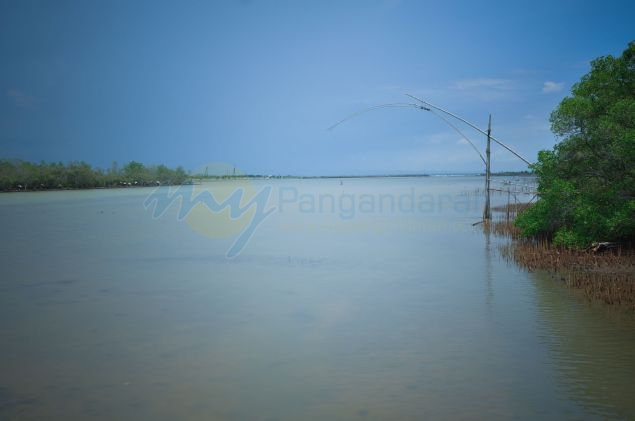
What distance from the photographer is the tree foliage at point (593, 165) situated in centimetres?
966

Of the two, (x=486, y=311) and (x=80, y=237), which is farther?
(x=80, y=237)

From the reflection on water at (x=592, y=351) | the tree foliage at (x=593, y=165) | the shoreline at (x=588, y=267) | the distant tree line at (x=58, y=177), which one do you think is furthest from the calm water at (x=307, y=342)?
the distant tree line at (x=58, y=177)

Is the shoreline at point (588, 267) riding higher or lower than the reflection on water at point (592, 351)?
higher

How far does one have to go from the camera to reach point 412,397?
4699 millimetres

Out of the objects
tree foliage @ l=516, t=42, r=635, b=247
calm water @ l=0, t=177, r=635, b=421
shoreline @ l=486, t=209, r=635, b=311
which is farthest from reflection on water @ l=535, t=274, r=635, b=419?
tree foliage @ l=516, t=42, r=635, b=247

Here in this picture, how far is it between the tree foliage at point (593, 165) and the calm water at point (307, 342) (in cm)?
192

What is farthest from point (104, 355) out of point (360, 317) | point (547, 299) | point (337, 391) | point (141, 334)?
point (547, 299)

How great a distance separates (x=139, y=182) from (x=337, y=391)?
105 m

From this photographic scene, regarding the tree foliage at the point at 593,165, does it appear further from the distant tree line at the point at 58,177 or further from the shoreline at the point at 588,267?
the distant tree line at the point at 58,177

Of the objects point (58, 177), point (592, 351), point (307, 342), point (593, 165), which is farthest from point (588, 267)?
point (58, 177)

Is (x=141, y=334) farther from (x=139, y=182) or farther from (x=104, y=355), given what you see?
(x=139, y=182)

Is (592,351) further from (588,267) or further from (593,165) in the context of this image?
(593,165)

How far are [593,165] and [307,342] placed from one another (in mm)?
8049

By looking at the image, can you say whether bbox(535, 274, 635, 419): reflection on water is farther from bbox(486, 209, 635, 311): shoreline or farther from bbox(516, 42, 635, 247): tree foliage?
bbox(516, 42, 635, 247): tree foliage
